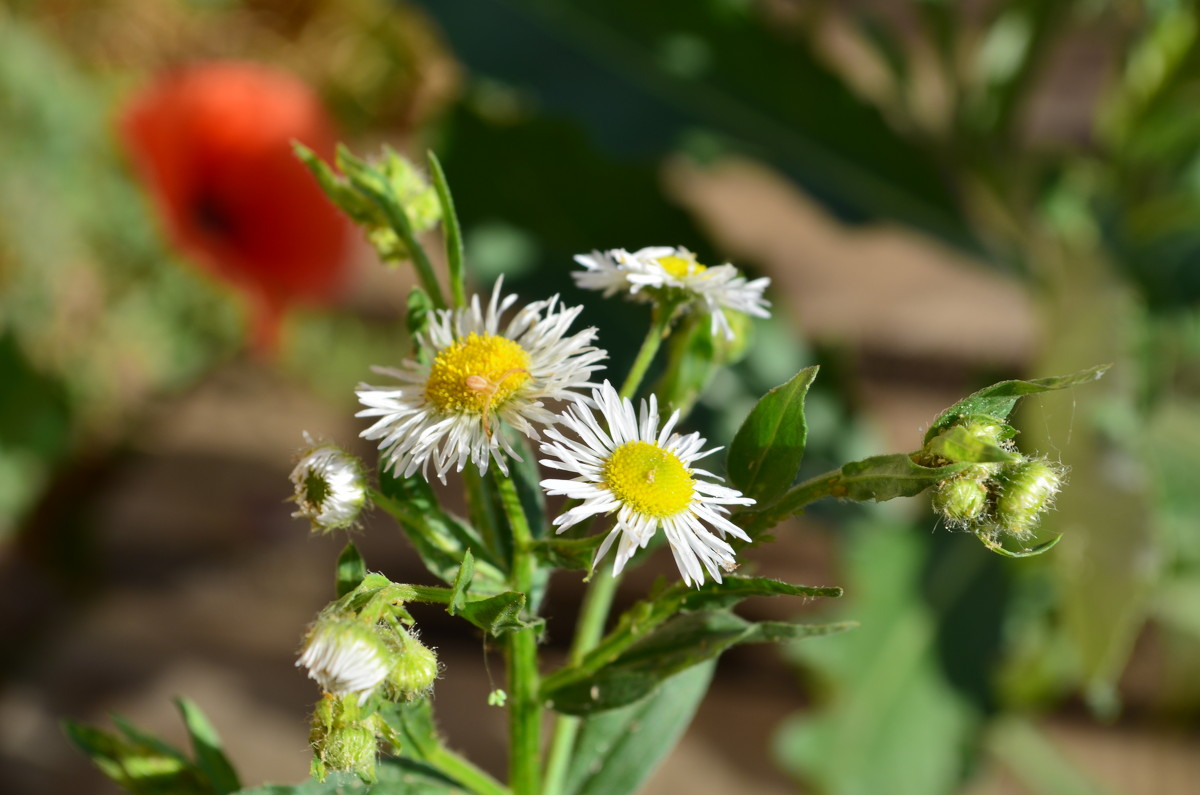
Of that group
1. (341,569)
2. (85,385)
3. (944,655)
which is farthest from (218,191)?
(341,569)

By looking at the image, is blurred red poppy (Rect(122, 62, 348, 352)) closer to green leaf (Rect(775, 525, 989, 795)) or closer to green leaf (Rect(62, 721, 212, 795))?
green leaf (Rect(775, 525, 989, 795))

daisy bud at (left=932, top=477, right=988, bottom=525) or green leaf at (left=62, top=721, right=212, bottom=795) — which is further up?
daisy bud at (left=932, top=477, right=988, bottom=525)

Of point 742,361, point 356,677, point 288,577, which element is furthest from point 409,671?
point 288,577

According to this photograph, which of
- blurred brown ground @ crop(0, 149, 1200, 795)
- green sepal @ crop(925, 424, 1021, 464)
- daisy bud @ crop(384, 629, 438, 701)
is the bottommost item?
daisy bud @ crop(384, 629, 438, 701)

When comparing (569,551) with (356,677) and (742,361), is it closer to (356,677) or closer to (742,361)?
(356,677)

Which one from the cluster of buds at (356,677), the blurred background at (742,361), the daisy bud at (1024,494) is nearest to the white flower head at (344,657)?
the cluster of buds at (356,677)

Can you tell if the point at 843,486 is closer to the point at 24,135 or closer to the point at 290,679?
the point at 290,679

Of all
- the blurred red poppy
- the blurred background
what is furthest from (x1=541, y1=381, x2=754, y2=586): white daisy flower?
the blurred red poppy
